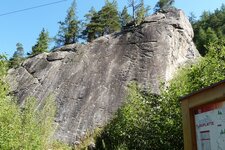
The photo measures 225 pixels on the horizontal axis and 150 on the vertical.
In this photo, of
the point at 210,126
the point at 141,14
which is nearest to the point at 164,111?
the point at 210,126

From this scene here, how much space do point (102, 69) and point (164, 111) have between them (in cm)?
1095

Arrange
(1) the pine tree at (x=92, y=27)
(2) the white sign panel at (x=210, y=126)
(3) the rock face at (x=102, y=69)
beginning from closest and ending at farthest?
(2) the white sign panel at (x=210, y=126)
(3) the rock face at (x=102, y=69)
(1) the pine tree at (x=92, y=27)

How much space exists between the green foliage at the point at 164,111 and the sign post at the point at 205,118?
5661mm

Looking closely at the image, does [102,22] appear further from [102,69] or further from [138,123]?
[138,123]

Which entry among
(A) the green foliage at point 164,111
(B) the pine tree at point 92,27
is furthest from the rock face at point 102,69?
(B) the pine tree at point 92,27

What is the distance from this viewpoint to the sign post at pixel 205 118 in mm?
4172

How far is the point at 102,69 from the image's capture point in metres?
21.9

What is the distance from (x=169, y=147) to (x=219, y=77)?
2.66 meters

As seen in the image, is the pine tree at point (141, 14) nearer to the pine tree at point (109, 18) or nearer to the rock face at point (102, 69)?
the rock face at point (102, 69)

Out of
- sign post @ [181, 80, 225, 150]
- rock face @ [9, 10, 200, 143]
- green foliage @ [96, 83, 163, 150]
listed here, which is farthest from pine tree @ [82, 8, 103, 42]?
sign post @ [181, 80, 225, 150]

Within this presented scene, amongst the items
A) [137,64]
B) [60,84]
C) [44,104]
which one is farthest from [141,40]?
[44,104]

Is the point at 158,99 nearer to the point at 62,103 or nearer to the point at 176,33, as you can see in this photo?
the point at 62,103

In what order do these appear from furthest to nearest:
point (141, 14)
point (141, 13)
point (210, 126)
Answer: point (141, 13)
point (141, 14)
point (210, 126)

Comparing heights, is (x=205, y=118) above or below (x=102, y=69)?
below
